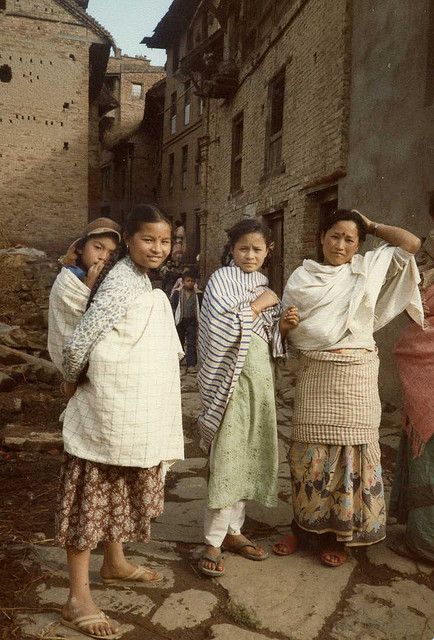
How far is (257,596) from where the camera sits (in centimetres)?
258

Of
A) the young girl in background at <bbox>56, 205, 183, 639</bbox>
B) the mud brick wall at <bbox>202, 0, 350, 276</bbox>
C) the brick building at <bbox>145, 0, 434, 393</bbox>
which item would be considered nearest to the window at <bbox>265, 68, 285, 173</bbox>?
the brick building at <bbox>145, 0, 434, 393</bbox>

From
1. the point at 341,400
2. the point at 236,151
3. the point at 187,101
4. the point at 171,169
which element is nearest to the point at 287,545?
the point at 341,400

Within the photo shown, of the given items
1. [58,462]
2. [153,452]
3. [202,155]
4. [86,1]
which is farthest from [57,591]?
[86,1]

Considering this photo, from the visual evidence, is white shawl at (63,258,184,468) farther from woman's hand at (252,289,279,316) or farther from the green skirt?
woman's hand at (252,289,279,316)

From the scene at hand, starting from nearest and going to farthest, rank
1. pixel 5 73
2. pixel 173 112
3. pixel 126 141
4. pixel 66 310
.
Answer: pixel 66 310
pixel 5 73
pixel 173 112
pixel 126 141

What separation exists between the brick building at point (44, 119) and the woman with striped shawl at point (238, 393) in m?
17.2

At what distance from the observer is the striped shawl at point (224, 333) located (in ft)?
9.21

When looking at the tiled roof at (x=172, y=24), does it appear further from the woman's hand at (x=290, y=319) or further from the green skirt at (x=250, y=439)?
the green skirt at (x=250, y=439)

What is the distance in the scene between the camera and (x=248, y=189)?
1241 cm

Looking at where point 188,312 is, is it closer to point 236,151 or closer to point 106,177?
point 236,151

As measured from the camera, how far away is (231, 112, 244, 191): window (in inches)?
538

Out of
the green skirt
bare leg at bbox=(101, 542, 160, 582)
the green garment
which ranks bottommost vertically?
bare leg at bbox=(101, 542, 160, 582)

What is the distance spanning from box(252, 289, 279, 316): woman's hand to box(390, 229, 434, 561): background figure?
0.79m

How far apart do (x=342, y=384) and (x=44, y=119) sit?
61.1 feet
